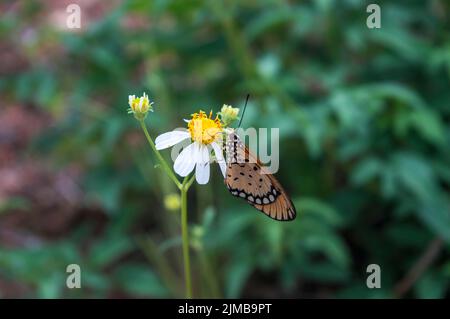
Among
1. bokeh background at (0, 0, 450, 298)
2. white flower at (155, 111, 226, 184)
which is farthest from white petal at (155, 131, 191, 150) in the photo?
bokeh background at (0, 0, 450, 298)

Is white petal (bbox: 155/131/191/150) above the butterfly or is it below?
above

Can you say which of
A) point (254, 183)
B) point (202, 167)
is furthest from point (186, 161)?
point (254, 183)

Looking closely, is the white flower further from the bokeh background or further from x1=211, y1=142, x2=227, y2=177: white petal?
the bokeh background

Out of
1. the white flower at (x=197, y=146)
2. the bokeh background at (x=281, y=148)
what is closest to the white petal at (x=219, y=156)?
the white flower at (x=197, y=146)

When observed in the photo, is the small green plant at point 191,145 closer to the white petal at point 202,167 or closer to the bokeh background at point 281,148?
the white petal at point 202,167

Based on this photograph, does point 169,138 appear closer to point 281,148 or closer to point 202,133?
point 202,133

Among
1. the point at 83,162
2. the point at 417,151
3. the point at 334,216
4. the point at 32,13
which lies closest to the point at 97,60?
the point at 32,13
